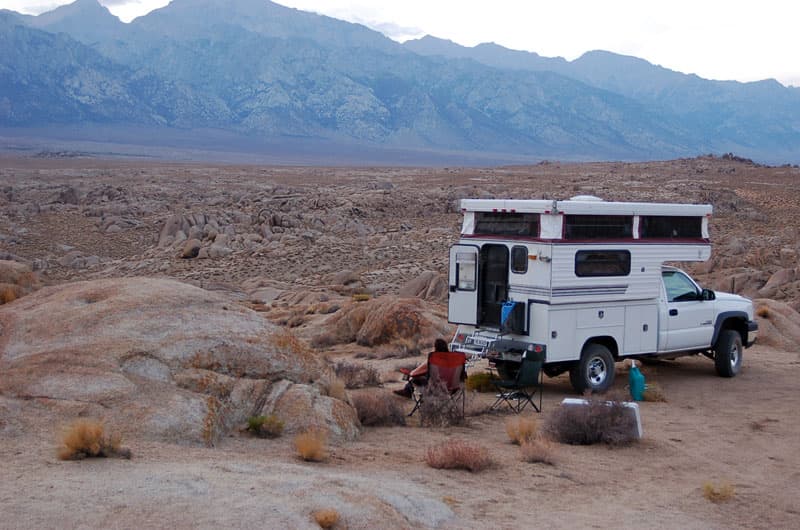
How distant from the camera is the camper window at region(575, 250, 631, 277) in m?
13.2

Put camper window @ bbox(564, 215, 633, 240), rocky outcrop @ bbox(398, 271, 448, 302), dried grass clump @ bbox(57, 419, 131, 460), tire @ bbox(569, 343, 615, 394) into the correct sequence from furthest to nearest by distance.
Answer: rocky outcrop @ bbox(398, 271, 448, 302) < tire @ bbox(569, 343, 615, 394) < camper window @ bbox(564, 215, 633, 240) < dried grass clump @ bbox(57, 419, 131, 460)

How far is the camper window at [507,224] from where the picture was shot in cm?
1323

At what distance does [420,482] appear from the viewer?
8602mm

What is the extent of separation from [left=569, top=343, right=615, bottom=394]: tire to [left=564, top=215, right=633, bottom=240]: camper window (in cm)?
161

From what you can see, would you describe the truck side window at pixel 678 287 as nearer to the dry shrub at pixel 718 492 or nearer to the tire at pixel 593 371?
the tire at pixel 593 371

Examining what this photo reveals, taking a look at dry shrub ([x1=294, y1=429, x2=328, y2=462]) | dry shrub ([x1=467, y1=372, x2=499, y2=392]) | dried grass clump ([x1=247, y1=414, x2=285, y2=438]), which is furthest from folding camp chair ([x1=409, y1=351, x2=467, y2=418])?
dry shrub ([x1=294, y1=429, x2=328, y2=462])

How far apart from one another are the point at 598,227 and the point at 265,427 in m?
6.10

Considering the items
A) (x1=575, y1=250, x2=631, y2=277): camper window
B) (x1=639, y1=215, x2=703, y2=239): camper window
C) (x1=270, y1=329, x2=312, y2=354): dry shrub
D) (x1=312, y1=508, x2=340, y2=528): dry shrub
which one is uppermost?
(x1=639, y1=215, x2=703, y2=239): camper window

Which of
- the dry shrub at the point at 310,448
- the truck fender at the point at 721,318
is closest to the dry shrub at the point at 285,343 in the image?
the dry shrub at the point at 310,448

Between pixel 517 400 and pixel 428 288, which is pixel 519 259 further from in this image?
pixel 428 288

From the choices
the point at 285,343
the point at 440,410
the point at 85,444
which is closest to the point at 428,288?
the point at 440,410

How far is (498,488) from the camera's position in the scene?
8.79m

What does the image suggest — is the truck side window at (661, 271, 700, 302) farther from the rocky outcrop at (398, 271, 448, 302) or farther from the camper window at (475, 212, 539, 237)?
the rocky outcrop at (398, 271, 448, 302)

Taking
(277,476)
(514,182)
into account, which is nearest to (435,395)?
(277,476)
